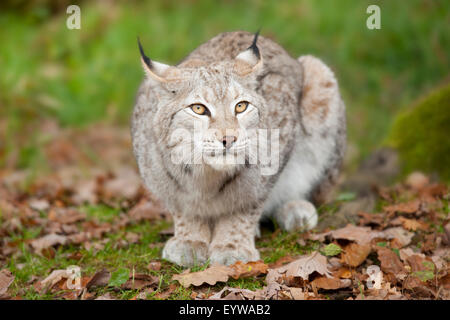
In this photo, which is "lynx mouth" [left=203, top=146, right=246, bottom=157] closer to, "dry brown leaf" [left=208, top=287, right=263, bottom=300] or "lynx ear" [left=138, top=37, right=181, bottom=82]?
"lynx ear" [left=138, top=37, right=181, bottom=82]

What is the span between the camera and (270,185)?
4.53 metres

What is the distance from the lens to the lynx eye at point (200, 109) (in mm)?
3654

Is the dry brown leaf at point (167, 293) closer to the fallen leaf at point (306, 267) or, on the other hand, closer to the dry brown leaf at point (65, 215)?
the fallen leaf at point (306, 267)

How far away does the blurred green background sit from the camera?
29.5 ft

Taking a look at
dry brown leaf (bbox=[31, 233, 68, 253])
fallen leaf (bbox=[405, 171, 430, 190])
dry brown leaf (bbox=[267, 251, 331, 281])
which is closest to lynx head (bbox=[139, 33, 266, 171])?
dry brown leaf (bbox=[267, 251, 331, 281])

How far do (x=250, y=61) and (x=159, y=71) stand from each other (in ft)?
2.35

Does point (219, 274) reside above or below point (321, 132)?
below

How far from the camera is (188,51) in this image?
1005 cm

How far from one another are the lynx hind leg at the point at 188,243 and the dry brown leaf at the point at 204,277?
384mm

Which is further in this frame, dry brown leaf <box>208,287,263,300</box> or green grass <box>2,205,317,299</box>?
green grass <box>2,205,317,299</box>

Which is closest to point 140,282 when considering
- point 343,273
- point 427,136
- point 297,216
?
point 343,273

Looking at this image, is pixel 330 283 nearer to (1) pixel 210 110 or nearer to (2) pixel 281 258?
(2) pixel 281 258

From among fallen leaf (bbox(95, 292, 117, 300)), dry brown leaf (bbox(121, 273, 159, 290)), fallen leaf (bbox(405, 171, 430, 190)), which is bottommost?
fallen leaf (bbox(95, 292, 117, 300))

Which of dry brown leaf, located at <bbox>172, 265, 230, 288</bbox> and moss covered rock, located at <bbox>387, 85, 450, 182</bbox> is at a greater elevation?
moss covered rock, located at <bbox>387, 85, 450, 182</bbox>
